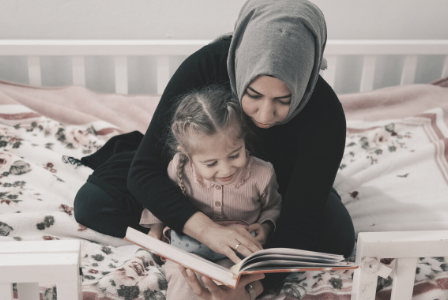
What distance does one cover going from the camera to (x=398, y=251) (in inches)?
25.5

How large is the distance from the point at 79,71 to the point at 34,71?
0.50 feet

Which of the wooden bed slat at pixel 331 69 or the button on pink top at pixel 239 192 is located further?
the wooden bed slat at pixel 331 69

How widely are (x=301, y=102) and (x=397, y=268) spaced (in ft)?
1.06

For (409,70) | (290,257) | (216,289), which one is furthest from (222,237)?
(409,70)

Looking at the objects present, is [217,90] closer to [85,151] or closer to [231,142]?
[231,142]

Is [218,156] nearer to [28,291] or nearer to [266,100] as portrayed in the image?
[266,100]

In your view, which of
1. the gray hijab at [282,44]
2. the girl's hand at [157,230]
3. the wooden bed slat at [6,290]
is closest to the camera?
the wooden bed slat at [6,290]

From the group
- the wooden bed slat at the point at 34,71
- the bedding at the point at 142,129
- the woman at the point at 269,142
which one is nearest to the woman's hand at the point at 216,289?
the woman at the point at 269,142

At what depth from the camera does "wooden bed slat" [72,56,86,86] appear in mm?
1554

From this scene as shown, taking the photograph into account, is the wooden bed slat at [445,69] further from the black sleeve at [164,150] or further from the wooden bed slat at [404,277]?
the wooden bed slat at [404,277]

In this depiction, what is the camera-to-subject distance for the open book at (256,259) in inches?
24.5

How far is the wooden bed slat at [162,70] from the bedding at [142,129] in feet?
0.27

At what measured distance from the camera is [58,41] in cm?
151

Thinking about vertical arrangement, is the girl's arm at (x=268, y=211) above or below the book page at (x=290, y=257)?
below
